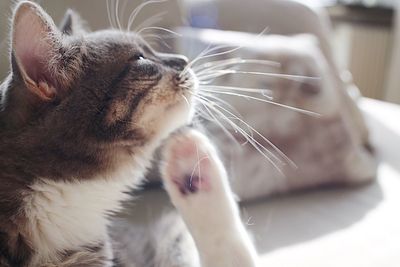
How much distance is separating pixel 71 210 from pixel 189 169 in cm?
18

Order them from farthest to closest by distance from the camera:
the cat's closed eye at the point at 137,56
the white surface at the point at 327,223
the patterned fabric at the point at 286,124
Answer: the patterned fabric at the point at 286,124 → the white surface at the point at 327,223 → the cat's closed eye at the point at 137,56

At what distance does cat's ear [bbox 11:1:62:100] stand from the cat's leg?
Answer: 0.67ft

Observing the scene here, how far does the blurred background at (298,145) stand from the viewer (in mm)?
949

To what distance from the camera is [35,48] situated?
623 millimetres

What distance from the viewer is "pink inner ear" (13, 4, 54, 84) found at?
23.5 inches

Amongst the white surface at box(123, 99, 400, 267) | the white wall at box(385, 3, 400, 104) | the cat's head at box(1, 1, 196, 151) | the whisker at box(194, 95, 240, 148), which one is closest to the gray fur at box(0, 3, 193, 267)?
Result: the cat's head at box(1, 1, 196, 151)

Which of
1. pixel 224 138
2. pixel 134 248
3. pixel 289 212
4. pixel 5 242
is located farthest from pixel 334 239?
pixel 5 242

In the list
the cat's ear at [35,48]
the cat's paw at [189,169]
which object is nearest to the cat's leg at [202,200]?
the cat's paw at [189,169]

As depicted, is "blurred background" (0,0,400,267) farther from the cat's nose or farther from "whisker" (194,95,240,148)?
the cat's nose

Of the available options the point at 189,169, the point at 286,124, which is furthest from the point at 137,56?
the point at 286,124

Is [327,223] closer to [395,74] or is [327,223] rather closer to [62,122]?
[62,122]

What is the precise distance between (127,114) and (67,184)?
129 millimetres

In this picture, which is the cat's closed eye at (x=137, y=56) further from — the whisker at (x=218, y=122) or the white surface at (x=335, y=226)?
the white surface at (x=335, y=226)

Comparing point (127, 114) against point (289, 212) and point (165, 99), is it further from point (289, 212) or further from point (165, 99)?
point (289, 212)
